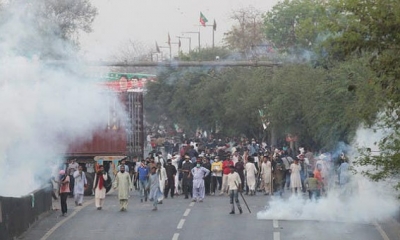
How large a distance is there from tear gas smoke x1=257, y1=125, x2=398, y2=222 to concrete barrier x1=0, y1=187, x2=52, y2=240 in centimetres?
604

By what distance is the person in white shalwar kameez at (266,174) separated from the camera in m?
40.4

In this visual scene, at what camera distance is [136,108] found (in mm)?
41656

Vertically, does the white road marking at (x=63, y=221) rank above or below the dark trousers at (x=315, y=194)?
below

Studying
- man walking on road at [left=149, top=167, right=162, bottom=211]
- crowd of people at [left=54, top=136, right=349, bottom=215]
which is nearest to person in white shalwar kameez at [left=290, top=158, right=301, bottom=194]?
crowd of people at [left=54, top=136, right=349, bottom=215]

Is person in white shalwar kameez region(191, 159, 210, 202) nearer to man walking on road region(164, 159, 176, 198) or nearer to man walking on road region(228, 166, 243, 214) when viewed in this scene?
man walking on road region(164, 159, 176, 198)

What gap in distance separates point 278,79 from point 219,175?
13934 millimetres

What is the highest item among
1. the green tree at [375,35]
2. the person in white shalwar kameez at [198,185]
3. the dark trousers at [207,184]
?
the green tree at [375,35]

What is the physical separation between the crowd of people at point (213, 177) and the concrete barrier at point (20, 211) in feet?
2.70

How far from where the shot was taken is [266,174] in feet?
133

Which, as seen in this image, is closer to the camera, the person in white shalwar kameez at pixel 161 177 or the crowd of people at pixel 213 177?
the crowd of people at pixel 213 177

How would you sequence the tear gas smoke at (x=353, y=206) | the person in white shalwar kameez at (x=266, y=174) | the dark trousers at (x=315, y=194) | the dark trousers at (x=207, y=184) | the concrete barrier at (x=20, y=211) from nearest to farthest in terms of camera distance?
1. the concrete barrier at (x=20, y=211)
2. the tear gas smoke at (x=353, y=206)
3. the dark trousers at (x=315, y=194)
4. the person in white shalwar kameez at (x=266, y=174)
5. the dark trousers at (x=207, y=184)

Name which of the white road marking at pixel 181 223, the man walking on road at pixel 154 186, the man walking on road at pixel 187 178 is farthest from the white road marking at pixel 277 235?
the man walking on road at pixel 187 178

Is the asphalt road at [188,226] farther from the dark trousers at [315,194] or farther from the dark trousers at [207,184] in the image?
the dark trousers at [207,184]

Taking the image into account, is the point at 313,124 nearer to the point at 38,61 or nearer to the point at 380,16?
the point at 38,61
